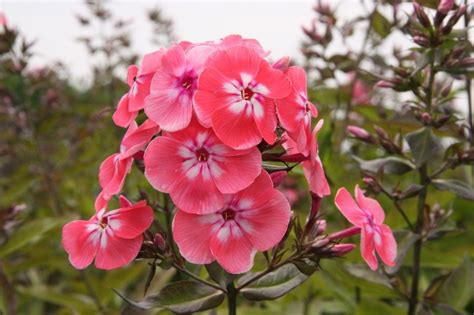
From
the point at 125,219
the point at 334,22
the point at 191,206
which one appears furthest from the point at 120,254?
the point at 334,22

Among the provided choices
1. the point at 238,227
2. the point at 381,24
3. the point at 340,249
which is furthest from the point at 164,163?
the point at 381,24

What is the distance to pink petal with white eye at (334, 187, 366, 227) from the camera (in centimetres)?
121

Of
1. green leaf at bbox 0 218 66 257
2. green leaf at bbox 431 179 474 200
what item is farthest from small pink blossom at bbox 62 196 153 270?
green leaf at bbox 0 218 66 257

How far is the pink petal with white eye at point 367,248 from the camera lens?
1192 mm

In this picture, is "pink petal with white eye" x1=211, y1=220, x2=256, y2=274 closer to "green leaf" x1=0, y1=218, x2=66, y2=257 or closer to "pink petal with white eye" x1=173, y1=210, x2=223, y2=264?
"pink petal with white eye" x1=173, y1=210, x2=223, y2=264

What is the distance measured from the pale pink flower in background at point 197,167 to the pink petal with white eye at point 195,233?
0.03 metres

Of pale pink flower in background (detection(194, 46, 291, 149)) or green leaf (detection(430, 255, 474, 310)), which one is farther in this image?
green leaf (detection(430, 255, 474, 310))

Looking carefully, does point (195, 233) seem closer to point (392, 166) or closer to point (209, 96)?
point (209, 96)

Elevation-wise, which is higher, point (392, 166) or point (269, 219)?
point (269, 219)

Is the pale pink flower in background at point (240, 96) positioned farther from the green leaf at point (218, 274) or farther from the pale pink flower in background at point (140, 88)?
the green leaf at point (218, 274)

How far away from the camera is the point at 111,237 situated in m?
1.17

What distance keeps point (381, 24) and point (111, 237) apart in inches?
54.2

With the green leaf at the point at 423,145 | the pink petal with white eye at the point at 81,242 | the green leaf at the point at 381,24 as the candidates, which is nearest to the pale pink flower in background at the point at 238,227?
the pink petal with white eye at the point at 81,242

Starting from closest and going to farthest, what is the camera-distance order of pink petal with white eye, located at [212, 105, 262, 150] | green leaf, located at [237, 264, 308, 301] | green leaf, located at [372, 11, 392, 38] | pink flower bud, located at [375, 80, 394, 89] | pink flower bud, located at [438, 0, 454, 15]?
1. pink petal with white eye, located at [212, 105, 262, 150]
2. green leaf, located at [237, 264, 308, 301]
3. pink flower bud, located at [438, 0, 454, 15]
4. pink flower bud, located at [375, 80, 394, 89]
5. green leaf, located at [372, 11, 392, 38]
